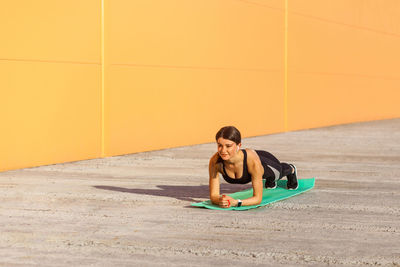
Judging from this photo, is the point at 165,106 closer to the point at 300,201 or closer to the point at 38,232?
the point at 300,201

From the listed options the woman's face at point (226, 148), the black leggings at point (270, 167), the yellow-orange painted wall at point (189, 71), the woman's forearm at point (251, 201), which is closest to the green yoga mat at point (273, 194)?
the woman's forearm at point (251, 201)

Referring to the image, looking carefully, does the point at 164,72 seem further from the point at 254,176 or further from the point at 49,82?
the point at 254,176

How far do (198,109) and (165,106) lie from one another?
1.20 meters

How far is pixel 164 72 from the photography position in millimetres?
14336

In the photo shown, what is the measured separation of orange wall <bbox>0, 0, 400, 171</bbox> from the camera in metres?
11.3

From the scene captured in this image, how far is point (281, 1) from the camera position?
18.6 m

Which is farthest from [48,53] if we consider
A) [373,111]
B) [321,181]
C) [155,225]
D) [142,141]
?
[373,111]

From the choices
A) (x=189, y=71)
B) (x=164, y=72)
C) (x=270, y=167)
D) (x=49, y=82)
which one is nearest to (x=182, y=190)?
(x=270, y=167)

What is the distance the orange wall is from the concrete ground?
839 mm

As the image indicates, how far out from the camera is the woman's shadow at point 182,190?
864 centimetres

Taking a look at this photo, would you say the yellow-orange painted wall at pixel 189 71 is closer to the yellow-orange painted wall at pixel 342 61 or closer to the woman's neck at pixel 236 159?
the yellow-orange painted wall at pixel 342 61

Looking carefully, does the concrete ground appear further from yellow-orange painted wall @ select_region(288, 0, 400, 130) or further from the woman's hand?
yellow-orange painted wall @ select_region(288, 0, 400, 130)

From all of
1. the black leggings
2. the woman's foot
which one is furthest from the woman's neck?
the woman's foot

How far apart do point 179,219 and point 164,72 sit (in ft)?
24.5
